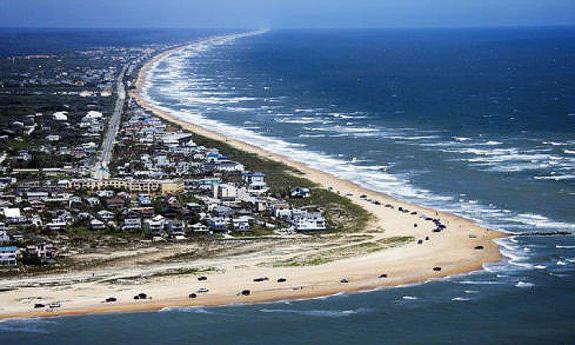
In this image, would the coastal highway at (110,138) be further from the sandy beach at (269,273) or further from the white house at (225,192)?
the sandy beach at (269,273)

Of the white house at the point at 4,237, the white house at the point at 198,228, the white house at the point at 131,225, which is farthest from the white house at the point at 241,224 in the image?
the white house at the point at 4,237

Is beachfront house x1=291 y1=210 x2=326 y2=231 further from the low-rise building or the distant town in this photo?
the low-rise building

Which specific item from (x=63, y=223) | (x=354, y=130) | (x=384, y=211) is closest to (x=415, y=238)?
(x=384, y=211)

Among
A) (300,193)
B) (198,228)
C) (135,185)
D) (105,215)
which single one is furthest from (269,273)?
(135,185)

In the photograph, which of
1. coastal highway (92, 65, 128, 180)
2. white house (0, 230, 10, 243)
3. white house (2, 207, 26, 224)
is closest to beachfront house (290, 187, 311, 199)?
coastal highway (92, 65, 128, 180)

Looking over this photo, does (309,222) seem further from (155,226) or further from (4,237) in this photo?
(4,237)

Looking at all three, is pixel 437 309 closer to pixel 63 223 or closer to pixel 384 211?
pixel 384 211
